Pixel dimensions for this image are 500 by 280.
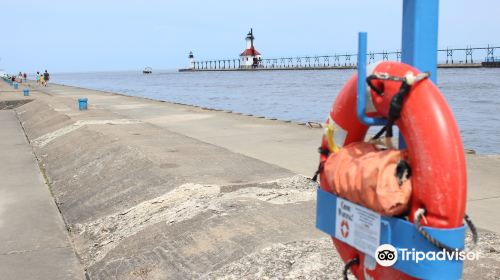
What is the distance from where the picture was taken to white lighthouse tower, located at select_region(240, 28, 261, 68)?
12662 centimetres

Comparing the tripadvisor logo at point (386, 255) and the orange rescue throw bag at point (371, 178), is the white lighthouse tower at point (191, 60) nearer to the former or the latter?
the orange rescue throw bag at point (371, 178)

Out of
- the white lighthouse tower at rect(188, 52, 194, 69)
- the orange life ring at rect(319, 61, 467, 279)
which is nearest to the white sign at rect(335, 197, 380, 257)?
the orange life ring at rect(319, 61, 467, 279)

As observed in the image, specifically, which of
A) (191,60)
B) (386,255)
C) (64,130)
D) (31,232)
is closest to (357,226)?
(386,255)

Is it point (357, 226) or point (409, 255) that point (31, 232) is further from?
point (409, 255)

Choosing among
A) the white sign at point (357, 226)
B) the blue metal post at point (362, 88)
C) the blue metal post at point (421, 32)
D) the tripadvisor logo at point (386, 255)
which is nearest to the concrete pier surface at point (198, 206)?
the white sign at point (357, 226)

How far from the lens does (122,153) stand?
8.66 metres

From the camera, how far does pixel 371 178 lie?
219 cm

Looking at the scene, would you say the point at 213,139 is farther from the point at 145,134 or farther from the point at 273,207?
the point at 273,207

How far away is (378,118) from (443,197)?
19.3 inches

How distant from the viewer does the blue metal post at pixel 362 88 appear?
233 centimetres

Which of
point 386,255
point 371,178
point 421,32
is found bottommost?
point 386,255

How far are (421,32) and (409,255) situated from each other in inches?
38.8

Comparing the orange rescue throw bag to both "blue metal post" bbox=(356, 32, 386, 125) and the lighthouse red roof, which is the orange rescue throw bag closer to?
"blue metal post" bbox=(356, 32, 386, 125)

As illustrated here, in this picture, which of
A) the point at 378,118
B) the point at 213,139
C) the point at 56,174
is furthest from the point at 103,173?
the point at 378,118
